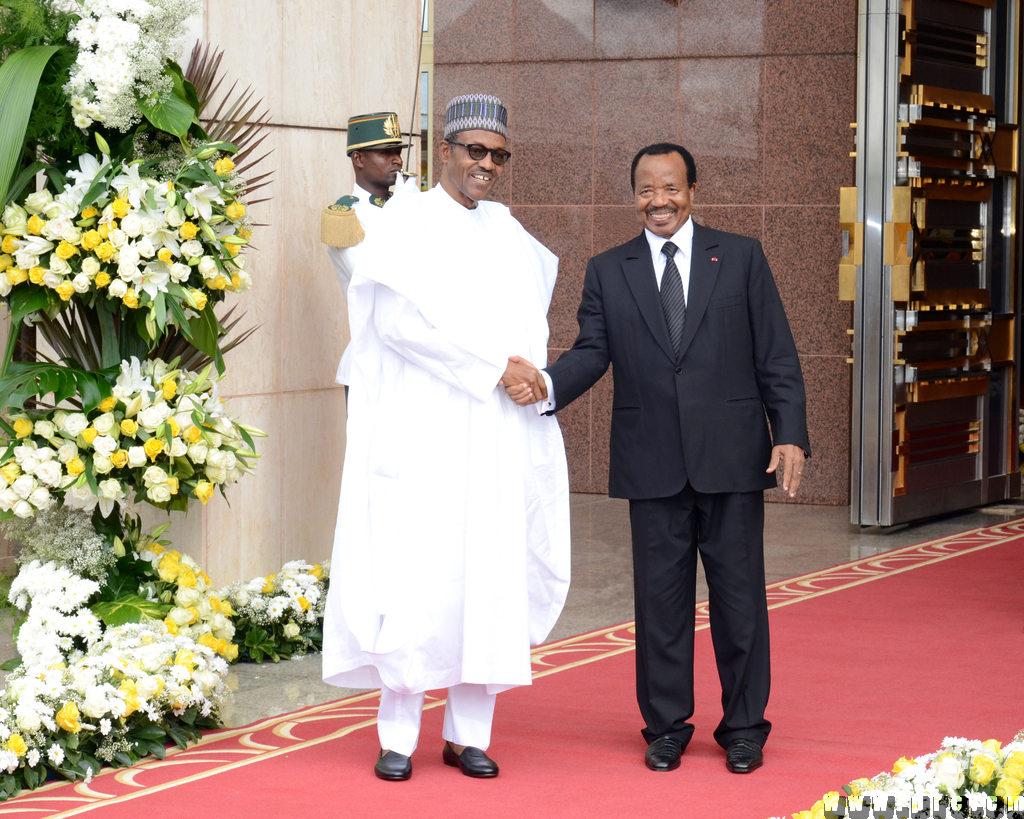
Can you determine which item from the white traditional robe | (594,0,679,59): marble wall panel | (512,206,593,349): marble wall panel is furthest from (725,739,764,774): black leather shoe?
(594,0,679,59): marble wall panel

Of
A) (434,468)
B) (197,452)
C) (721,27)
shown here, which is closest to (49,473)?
(197,452)

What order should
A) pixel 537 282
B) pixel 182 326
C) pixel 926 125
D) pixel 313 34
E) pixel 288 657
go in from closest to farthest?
1. pixel 537 282
2. pixel 182 326
3. pixel 288 657
4. pixel 313 34
5. pixel 926 125

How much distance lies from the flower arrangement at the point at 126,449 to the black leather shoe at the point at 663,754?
1421 millimetres

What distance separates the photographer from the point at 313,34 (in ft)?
18.0

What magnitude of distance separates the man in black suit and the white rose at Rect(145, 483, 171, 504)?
1.12m

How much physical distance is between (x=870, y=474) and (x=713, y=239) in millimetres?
4250

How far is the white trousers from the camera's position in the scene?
369cm

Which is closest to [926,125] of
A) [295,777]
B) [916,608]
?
[916,608]

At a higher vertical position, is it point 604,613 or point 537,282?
point 537,282

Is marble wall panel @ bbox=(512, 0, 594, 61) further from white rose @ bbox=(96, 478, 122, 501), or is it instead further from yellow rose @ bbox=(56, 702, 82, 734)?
yellow rose @ bbox=(56, 702, 82, 734)

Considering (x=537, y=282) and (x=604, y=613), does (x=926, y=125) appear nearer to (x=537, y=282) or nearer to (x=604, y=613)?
(x=604, y=613)

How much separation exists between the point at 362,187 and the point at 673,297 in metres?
1.88

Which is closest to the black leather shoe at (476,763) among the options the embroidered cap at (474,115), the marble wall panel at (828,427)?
the embroidered cap at (474,115)

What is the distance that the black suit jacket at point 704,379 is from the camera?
3744mm
